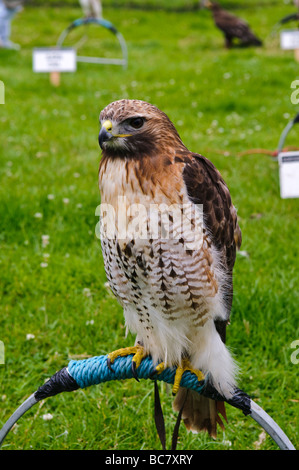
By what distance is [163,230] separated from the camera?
5.70 feet

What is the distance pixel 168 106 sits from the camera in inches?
275

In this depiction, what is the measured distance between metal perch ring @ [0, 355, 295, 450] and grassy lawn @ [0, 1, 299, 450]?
790 mm

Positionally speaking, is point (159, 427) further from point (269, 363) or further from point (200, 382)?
point (269, 363)

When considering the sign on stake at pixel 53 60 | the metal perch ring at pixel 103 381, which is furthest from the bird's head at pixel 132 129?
the sign on stake at pixel 53 60

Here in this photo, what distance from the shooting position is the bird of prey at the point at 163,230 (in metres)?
1.74

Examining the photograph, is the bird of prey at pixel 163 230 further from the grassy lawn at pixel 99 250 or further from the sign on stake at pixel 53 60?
the sign on stake at pixel 53 60

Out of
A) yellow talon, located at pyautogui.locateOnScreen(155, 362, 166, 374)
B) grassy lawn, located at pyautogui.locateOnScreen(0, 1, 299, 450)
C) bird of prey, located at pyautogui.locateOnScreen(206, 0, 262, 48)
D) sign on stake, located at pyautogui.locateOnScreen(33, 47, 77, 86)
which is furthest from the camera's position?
bird of prey, located at pyautogui.locateOnScreen(206, 0, 262, 48)

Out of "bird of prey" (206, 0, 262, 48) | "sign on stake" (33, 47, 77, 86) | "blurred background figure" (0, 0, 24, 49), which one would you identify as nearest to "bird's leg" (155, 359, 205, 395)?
"sign on stake" (33, 47, 77, 86)

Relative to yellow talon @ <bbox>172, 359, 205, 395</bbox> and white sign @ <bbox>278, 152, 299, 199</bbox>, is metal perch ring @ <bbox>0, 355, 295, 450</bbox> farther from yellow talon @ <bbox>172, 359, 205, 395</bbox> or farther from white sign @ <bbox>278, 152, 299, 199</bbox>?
white sign @ <bbox>278, 152, 299, 199</bbox>

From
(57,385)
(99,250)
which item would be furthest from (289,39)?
(57,385)

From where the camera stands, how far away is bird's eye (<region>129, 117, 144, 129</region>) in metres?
1.70

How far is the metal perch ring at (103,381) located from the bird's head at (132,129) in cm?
68

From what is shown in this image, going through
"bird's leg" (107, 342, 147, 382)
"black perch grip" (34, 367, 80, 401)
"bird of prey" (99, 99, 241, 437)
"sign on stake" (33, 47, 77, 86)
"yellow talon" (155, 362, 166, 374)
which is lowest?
"yellow talon" (155, 362, 166, 374)

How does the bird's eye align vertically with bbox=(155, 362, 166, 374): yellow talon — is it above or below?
above
